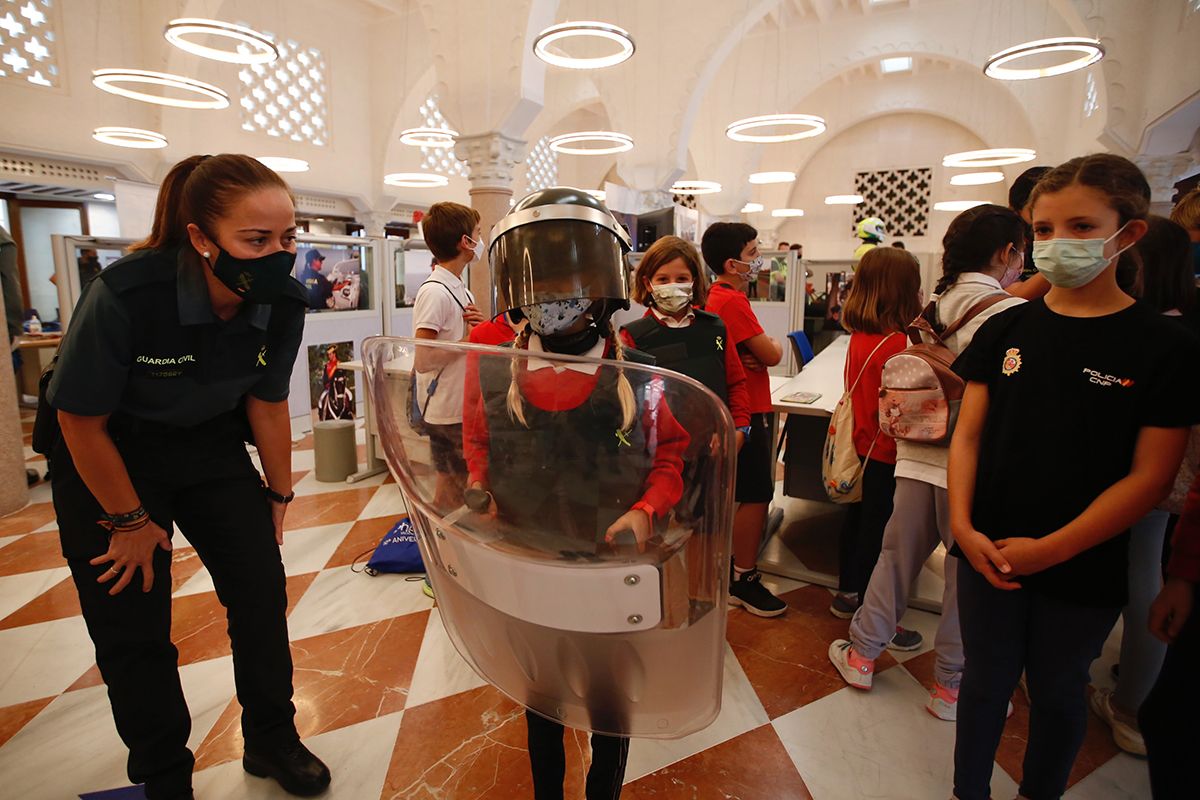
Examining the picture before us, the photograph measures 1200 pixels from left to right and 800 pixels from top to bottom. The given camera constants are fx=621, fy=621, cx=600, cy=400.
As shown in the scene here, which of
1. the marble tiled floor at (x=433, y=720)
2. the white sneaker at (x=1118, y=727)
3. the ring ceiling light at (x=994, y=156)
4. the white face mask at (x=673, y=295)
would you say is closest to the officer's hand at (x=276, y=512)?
the marble tiled floor at (x=433, y=720)

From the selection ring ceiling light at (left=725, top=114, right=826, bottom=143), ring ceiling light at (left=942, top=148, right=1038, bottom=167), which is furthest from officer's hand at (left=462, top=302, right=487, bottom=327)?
ring ceiling light at (left=942, top=148, right=1038, bottom=167)

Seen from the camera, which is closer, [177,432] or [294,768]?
[177,432]

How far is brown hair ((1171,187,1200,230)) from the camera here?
191 centimetres

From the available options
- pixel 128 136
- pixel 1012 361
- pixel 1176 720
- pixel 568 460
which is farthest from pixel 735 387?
pixel 128 136

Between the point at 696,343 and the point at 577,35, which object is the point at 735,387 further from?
the point at 577,35

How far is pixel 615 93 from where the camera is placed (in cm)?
896

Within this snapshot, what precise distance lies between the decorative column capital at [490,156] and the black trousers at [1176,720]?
5.50 metres

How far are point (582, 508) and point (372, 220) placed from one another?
515 inches

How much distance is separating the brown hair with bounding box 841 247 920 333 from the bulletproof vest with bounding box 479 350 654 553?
176cm

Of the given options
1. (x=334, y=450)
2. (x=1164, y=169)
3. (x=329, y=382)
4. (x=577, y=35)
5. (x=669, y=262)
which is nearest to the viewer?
(x=669, y=262)

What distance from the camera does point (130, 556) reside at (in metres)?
1.29

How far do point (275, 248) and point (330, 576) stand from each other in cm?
A: 188

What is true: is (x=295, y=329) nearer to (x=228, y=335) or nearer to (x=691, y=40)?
(x=228, y=335)

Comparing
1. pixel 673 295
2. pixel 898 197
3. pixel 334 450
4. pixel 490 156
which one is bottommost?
pixel 334 450
